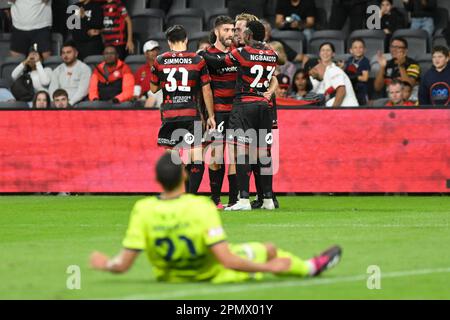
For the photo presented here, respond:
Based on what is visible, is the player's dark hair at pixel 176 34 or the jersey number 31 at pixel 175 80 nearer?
the player's dark hair at pixel 176 34

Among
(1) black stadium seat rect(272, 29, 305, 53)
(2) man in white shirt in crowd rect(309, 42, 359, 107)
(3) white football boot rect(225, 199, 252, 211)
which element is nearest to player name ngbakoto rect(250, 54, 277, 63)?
(3) white football boot rect(225, 199, 252, 211)

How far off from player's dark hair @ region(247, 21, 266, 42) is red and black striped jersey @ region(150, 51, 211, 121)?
720mm

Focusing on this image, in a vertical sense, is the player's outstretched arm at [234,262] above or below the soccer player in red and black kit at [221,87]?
below

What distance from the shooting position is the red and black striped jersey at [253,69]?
1577 centimetres

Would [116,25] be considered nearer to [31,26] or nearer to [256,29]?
[31,26]

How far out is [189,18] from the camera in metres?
24.7

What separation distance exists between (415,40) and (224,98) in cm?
751

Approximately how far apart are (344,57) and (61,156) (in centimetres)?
562

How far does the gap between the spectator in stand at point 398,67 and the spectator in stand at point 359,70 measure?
28 centimetres

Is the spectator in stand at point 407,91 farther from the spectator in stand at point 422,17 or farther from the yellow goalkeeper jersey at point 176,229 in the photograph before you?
the yellow goalkeeper jersey at point 176,229

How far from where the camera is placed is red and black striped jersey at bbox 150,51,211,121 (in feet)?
51.9

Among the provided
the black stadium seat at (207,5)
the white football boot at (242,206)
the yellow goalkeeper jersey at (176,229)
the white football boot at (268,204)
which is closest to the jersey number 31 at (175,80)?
the white football boot at (242,206)

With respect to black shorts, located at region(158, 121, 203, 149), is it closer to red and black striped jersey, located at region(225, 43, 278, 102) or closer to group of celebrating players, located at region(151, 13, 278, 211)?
group of celebrating players, located at region(151, 13, 278, 211)
